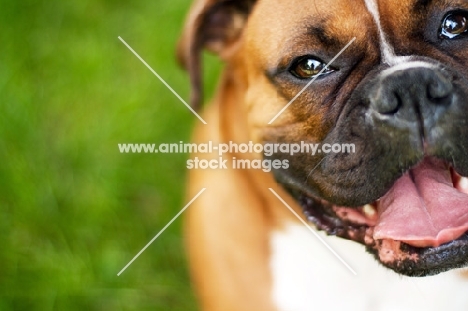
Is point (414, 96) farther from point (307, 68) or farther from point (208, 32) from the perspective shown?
point (208, 32)

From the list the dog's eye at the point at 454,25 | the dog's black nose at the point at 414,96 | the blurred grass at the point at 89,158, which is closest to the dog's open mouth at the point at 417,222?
the dog's black nose at the point at 414,96

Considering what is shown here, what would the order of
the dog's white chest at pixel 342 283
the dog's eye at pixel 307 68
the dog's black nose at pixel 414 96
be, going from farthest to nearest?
the dog's white chest at pixel 342 283
the dog's eye at pixel 307 68
the dog's black nose at pixel 414 96

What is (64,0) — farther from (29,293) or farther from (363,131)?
(363,131)

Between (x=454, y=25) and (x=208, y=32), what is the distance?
3.20 ft

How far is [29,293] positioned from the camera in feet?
10.8

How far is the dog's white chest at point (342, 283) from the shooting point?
246cm

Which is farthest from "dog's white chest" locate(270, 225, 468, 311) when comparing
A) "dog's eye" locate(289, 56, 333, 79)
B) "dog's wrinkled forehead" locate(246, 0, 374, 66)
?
"dog's wrinkled forehead" locate(246, 0, 374, 66)

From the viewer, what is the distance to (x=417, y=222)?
7.06ft

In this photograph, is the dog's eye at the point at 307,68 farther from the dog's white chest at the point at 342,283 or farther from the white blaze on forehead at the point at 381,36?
the dog's white chest at the point at 342,283

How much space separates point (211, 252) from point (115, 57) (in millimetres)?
1768

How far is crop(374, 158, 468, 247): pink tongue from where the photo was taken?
6.97 ft

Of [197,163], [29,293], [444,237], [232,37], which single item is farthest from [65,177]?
[444,237]

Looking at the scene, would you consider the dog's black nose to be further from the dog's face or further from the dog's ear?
the dog's ear

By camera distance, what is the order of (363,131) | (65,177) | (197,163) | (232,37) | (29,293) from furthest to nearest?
(65,177) → (29,293) → (197,163) → (232,37) → (363,131)
